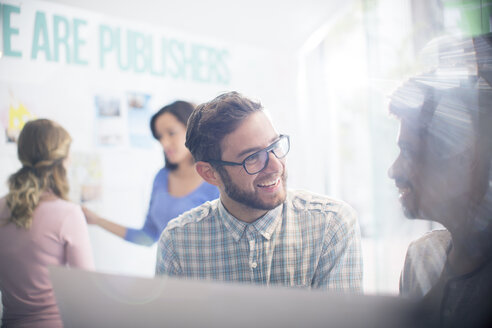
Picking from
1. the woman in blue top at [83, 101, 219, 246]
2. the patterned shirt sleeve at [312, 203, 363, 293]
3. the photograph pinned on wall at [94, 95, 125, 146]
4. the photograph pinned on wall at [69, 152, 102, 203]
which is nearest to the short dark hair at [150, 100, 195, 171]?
the woman in blue top at [83, 101, 219, 246]

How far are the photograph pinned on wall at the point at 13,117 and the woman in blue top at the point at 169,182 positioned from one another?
0.35 metres

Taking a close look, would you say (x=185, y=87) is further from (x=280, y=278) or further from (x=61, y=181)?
(x=280, y=278)

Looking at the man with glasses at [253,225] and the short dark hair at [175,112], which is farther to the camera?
the short dark hair at [175,112]

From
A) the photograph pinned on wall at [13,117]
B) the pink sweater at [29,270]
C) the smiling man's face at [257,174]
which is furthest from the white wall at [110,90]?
the smiling man's face at [257,174]

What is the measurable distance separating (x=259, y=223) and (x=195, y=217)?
0.64 feet

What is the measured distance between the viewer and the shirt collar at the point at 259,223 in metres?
0.77

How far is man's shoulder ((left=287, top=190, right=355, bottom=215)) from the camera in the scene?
814 millimetres

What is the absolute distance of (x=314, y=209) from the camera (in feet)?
2.69

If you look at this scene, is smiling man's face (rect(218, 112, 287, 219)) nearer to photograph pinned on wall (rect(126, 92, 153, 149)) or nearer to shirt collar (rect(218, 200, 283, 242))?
shirt collar (rect(218, 200, 283, 242))

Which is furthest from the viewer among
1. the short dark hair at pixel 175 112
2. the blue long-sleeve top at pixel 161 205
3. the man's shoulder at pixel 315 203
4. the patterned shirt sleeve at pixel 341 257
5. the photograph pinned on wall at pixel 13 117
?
the short dark hair at pixel 175 112

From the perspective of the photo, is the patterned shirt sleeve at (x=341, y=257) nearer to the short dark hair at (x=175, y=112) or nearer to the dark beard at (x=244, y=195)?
the dark beard at (x=244, y=195)

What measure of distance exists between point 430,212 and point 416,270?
0.12 m

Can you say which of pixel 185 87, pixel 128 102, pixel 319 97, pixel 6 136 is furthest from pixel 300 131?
pixel 6 136

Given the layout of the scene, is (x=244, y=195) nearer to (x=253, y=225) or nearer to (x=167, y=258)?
(x=253, y=225)
